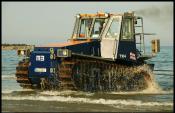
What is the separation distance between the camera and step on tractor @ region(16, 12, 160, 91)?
16.5 metres

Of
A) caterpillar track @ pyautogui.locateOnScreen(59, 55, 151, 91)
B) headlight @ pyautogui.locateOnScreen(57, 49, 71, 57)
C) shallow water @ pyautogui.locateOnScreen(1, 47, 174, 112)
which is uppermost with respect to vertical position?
headlight @ pyautogui.locateOnScreen(57, 49, 71, 57)

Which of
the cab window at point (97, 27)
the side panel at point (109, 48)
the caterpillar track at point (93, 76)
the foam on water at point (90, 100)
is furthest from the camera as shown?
the cab window at point (97, 27)

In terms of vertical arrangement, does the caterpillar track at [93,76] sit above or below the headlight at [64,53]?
below

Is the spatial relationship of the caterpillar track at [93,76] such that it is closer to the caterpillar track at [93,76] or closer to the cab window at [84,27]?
the caterpillar track at [93,76]

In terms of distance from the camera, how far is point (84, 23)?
18.5m

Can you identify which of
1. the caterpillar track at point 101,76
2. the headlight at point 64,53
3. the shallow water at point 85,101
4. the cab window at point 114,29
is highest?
the cab window at point 114,29

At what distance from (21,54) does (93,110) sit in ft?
17.7

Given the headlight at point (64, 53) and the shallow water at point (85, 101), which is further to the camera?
the headlight at point (64, 53)

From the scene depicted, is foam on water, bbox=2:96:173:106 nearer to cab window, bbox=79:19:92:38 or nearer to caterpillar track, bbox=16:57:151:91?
caterpillar track, bbox=16:57:151:91

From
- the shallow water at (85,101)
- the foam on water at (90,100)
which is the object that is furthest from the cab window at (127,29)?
the foam on water at (90,100)

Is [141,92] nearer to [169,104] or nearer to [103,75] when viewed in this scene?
[103,75]

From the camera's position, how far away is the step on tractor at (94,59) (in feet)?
54.2

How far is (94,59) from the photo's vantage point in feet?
55.5

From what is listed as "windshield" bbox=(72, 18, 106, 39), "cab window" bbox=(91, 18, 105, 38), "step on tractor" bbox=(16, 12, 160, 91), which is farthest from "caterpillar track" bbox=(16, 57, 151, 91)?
"windshield" bbox=(72, 18, 106, 39)
